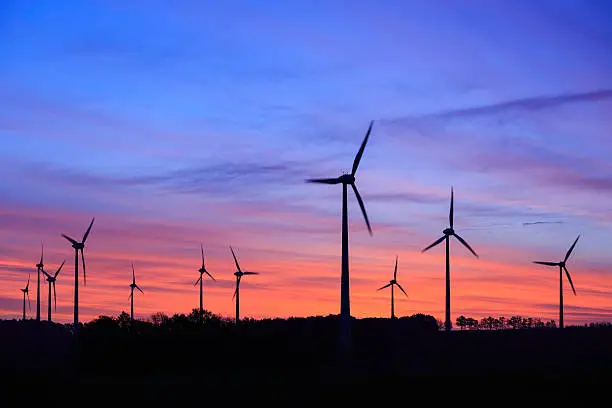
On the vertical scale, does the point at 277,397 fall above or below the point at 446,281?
below

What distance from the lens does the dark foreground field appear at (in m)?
91.9

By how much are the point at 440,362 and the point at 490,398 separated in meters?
30.5

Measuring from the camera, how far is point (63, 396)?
94.9 meters

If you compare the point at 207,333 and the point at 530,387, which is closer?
the point at 530,387

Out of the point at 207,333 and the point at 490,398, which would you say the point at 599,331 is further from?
the point at 490,398

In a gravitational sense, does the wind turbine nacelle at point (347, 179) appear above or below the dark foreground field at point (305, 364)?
above

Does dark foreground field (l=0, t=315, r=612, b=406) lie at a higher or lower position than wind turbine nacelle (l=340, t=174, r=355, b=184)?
lower

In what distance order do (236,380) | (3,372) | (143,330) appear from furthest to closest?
(143,330), (3,372), (236,380)

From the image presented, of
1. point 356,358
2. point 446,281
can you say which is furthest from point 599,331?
point 356,358

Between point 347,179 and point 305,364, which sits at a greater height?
point 347,179

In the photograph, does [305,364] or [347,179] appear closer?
[347,179]

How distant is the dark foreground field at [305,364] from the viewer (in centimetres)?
9194

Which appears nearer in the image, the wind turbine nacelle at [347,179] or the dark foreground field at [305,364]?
the dark foreground field at [305,364]

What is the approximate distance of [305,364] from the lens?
393ft
